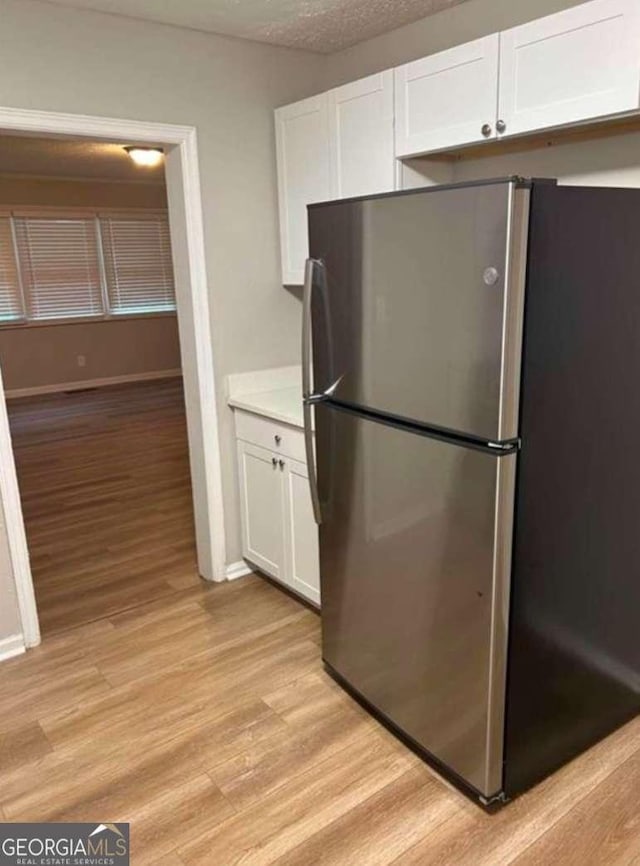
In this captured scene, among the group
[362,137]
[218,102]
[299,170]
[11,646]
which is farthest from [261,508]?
[218,102]

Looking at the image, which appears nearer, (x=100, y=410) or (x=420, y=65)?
(x=420, y=65)

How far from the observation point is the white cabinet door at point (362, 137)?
2436 mm

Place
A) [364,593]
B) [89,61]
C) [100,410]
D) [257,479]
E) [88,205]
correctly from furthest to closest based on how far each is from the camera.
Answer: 1. [88,205]
2. [100,410]
3. [257,479]
4. [89,61]
5. [364,593]

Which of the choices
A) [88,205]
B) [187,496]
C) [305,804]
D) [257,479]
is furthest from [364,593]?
[88,205]

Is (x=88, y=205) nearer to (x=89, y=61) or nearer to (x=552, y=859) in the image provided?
(x=89, y=61)

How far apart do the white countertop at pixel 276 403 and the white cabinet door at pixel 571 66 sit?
1283 mm

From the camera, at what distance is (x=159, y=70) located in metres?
2.59

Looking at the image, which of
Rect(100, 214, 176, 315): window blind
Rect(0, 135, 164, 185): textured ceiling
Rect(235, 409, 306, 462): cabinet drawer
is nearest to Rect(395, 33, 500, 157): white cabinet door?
Rect(235, 409, 306, 462): cabinet drawer

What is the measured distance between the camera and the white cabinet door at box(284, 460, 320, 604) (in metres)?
2.68

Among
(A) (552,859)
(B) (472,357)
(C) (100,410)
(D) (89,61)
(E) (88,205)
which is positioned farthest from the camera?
(E) (88,205)

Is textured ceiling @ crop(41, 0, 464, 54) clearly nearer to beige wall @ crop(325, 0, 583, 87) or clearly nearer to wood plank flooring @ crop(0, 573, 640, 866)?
beige wall @ crop(325, 0, 583, 87)

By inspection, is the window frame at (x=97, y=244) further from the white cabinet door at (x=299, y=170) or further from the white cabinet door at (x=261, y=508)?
the white cabinet door at (x=261, y=508)

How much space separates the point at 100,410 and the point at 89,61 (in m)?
5.06

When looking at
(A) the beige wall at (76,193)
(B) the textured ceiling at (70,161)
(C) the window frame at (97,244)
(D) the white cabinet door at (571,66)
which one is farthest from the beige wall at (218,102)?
(C) the window frame at (97,244)
